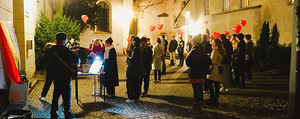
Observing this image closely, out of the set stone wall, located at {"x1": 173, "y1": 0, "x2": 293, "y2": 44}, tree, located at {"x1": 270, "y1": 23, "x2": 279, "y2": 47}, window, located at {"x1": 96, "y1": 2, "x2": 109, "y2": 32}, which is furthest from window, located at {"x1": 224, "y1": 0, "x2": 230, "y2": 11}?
window, located at {"x1": 96, "y1": 2, "x2": 109, "y2": 32}

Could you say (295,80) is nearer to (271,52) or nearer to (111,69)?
(111,69)

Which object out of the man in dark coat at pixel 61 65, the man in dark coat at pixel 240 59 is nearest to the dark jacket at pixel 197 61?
the man in dark coat at pixel 61 65

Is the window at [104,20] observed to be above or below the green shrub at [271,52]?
above

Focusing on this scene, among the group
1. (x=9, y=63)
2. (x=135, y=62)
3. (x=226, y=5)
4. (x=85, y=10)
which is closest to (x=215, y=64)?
(x=135, y=62)

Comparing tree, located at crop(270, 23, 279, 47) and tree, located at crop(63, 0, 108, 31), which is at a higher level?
tree, located at crop(63, 0, 108, 31)

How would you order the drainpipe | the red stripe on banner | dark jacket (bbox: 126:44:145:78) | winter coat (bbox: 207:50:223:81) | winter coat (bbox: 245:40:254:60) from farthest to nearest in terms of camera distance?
winter coat (bbox: 245:40:254:60), dark jacket (bbox: 126:44:145:78), winter coat (bbox: 207:50:223:81), the red stripe on banner, the drainpipe

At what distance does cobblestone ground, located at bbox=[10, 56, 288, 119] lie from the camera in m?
7.30

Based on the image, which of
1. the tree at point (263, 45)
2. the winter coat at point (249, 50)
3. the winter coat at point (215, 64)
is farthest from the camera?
the tree at point (263, 45)

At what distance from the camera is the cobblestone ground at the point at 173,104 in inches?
288

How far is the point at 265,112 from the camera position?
7496 millimetres

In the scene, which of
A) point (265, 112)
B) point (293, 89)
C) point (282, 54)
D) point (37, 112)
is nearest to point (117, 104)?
point (37, 112)

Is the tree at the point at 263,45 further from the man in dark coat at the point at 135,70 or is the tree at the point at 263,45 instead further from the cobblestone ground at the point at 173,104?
the man in dark coat at the point at 135,70

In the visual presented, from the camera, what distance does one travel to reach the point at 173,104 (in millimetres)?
8438

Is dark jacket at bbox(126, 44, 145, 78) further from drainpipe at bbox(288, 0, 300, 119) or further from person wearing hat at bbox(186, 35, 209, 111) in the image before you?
drainpipe at bbox(288, 0, 300, 119)
